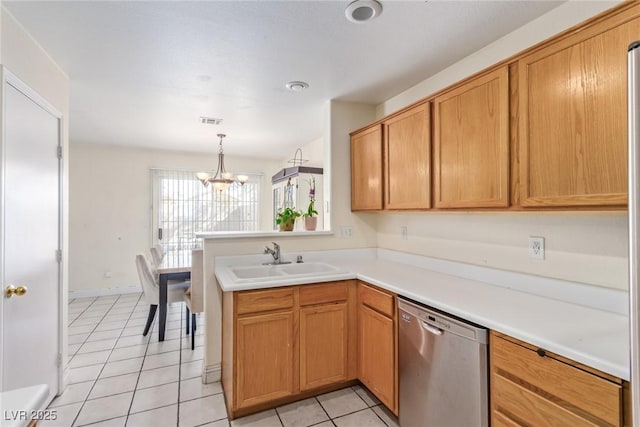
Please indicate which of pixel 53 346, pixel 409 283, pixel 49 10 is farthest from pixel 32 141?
pixel 409 283

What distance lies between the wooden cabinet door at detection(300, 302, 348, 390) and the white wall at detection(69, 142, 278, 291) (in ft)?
13.5

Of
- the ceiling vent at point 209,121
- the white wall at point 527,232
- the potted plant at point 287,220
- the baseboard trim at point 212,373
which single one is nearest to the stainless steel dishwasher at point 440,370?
the white wall at point 527,232

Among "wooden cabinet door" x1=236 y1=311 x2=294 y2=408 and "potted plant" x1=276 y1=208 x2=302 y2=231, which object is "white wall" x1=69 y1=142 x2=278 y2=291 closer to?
"potted plant" x1=276 y1=208 x2=302 y2=231

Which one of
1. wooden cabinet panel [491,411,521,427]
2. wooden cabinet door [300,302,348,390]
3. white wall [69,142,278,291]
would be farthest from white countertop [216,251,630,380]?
white wall [69,142,278,291]

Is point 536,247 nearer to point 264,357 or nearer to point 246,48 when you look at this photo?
point 264,357

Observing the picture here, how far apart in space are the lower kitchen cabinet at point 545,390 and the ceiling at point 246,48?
1728 mm

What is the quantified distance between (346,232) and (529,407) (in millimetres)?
1965

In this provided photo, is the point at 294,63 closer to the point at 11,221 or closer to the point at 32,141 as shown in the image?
the point at 32,141

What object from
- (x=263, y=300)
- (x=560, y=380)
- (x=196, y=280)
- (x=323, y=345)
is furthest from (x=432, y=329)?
(x=196, y=280)

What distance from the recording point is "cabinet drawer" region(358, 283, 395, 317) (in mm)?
1904

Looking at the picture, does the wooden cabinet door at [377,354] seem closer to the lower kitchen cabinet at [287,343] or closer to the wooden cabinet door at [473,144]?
the lower kitchen cabinet at [287,343]

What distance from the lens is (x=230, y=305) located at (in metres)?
1.95

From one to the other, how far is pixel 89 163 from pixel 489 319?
574 centimetres

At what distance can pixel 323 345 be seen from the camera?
215cm
